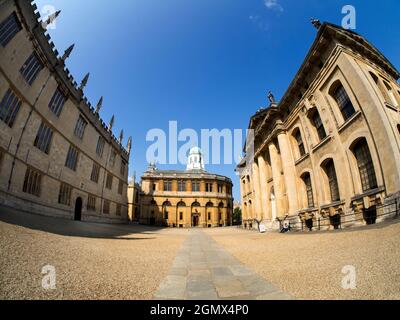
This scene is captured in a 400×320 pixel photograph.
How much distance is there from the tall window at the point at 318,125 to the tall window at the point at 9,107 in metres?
23.5

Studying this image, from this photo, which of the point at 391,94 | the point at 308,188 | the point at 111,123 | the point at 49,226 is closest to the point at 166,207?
the point at 111,123

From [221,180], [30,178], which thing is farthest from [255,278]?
[221,180]

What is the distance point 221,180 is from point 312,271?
53.2 meters

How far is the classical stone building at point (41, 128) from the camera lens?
502 inches

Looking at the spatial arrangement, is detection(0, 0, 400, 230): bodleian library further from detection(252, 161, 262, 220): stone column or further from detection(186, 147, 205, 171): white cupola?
detection(186, 147, 205, 171): white cupola

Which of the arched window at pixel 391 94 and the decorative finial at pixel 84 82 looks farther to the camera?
the decorative finial at pixel 84 82

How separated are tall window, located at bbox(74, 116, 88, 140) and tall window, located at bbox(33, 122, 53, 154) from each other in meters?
4.36

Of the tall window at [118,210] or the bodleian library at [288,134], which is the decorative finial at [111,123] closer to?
the bodleian library at [288,134]

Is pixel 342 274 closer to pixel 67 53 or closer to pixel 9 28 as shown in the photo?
pixel 9 28

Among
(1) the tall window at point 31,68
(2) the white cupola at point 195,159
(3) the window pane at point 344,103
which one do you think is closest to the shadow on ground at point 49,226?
(1) the tall window at point 31,68

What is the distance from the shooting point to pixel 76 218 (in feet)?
69.9

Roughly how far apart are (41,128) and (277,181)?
23103mm

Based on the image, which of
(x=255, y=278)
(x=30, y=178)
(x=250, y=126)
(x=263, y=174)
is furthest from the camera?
(x=250, y=126)
